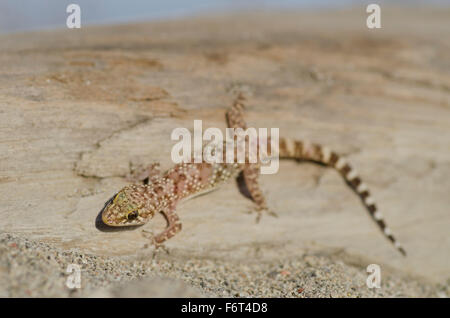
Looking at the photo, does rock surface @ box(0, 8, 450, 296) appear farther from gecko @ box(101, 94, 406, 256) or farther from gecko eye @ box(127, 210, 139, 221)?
gecko eye @ box(127, 210, 139, 221)

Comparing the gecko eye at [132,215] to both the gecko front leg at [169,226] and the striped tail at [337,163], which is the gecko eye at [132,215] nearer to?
the gecko front leg at [169,226]

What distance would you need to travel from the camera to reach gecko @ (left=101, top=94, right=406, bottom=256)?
512cm

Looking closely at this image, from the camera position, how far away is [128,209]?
16.3ft

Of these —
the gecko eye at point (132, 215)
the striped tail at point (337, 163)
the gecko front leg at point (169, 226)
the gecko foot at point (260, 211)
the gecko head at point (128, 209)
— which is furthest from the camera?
the striped tail at point (337, 163)

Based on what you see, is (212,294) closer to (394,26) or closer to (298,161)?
(298,161)

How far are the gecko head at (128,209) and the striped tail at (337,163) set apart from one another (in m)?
2.54

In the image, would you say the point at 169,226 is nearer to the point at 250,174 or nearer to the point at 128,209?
the point at 128,209

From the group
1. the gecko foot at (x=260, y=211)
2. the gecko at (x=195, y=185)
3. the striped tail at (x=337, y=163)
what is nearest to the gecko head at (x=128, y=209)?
the gecko at (x=195, y=185)

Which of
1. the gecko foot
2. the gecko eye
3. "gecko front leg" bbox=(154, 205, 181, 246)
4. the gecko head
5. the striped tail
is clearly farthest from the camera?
the striped tail

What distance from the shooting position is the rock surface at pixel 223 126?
507 cm

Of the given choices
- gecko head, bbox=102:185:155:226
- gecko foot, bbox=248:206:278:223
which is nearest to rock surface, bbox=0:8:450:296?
gecko foot, bbox=248:206:278:223

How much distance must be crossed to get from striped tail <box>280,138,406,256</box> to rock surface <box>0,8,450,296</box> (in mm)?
152

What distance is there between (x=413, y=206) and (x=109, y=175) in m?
5.32
